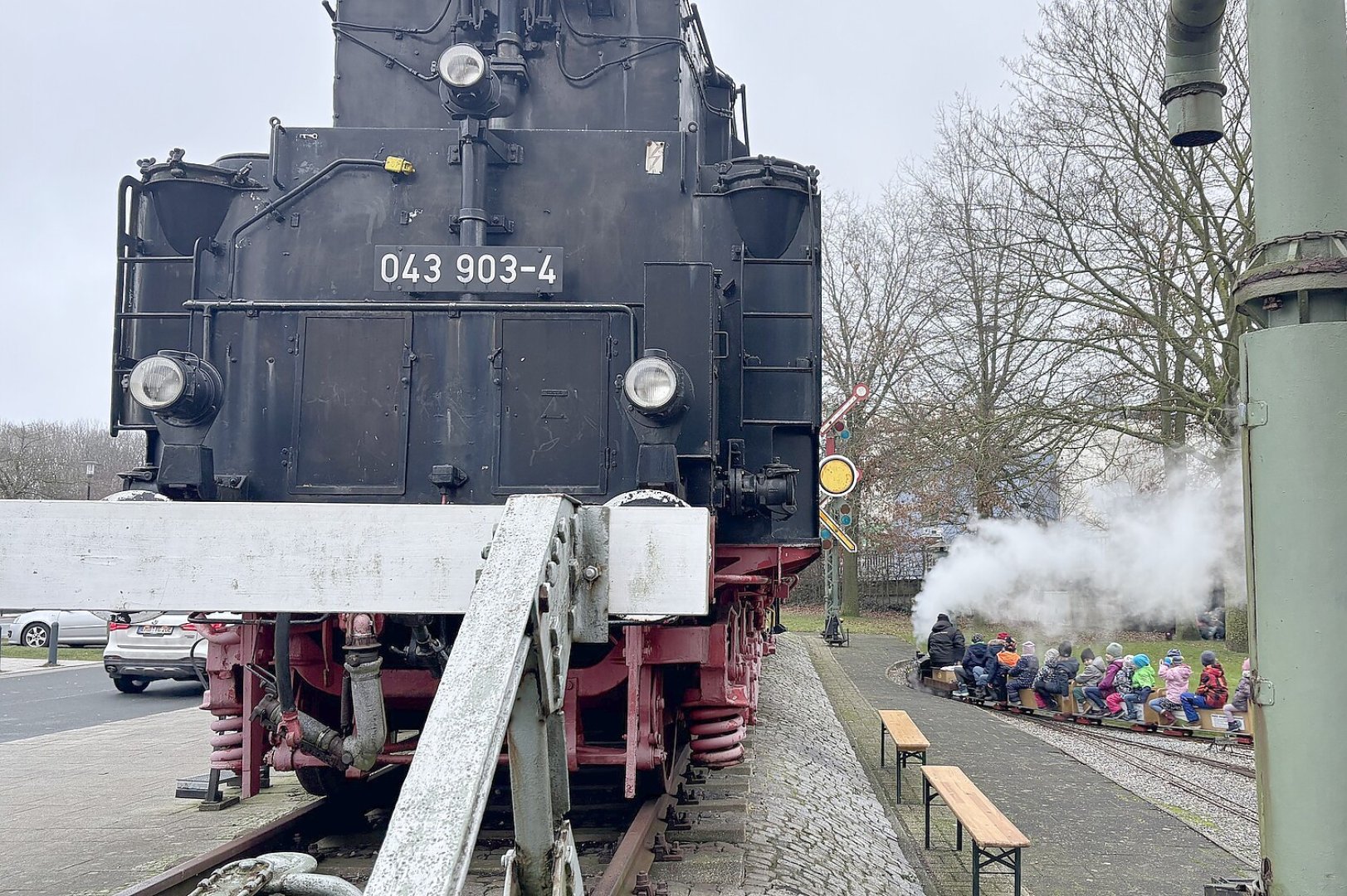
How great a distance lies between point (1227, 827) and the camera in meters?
8.05

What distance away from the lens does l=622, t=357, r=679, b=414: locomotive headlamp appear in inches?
193

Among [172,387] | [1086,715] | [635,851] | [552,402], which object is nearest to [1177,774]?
[1086,715]

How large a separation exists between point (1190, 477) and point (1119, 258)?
4172mm

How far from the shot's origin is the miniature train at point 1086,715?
42.7 ft

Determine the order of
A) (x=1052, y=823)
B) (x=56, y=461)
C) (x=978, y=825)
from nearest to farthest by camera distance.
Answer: (x=978, y=825) < (x=1052, y=823) < (x=56, y=461)

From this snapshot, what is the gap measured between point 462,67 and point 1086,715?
12.6 m

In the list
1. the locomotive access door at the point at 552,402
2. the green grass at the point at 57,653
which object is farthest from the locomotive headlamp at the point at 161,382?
the green grass at the point at 57,653

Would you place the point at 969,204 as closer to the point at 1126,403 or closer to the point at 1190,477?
the point at 1126,403

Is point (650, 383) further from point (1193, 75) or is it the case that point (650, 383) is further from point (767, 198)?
point (1193, 75)

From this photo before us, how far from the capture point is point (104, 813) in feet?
24.5

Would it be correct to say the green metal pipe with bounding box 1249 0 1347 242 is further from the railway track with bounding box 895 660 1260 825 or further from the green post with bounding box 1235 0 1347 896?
the railway track with bounding box 895 660 1260 825

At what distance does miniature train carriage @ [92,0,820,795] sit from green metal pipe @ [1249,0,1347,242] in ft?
7.73

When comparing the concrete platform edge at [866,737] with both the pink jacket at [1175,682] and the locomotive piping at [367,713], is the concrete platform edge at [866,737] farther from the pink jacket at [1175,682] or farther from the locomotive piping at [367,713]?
the pink jacket at [1175,682]

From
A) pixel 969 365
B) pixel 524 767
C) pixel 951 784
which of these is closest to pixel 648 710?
pixel 524 767
